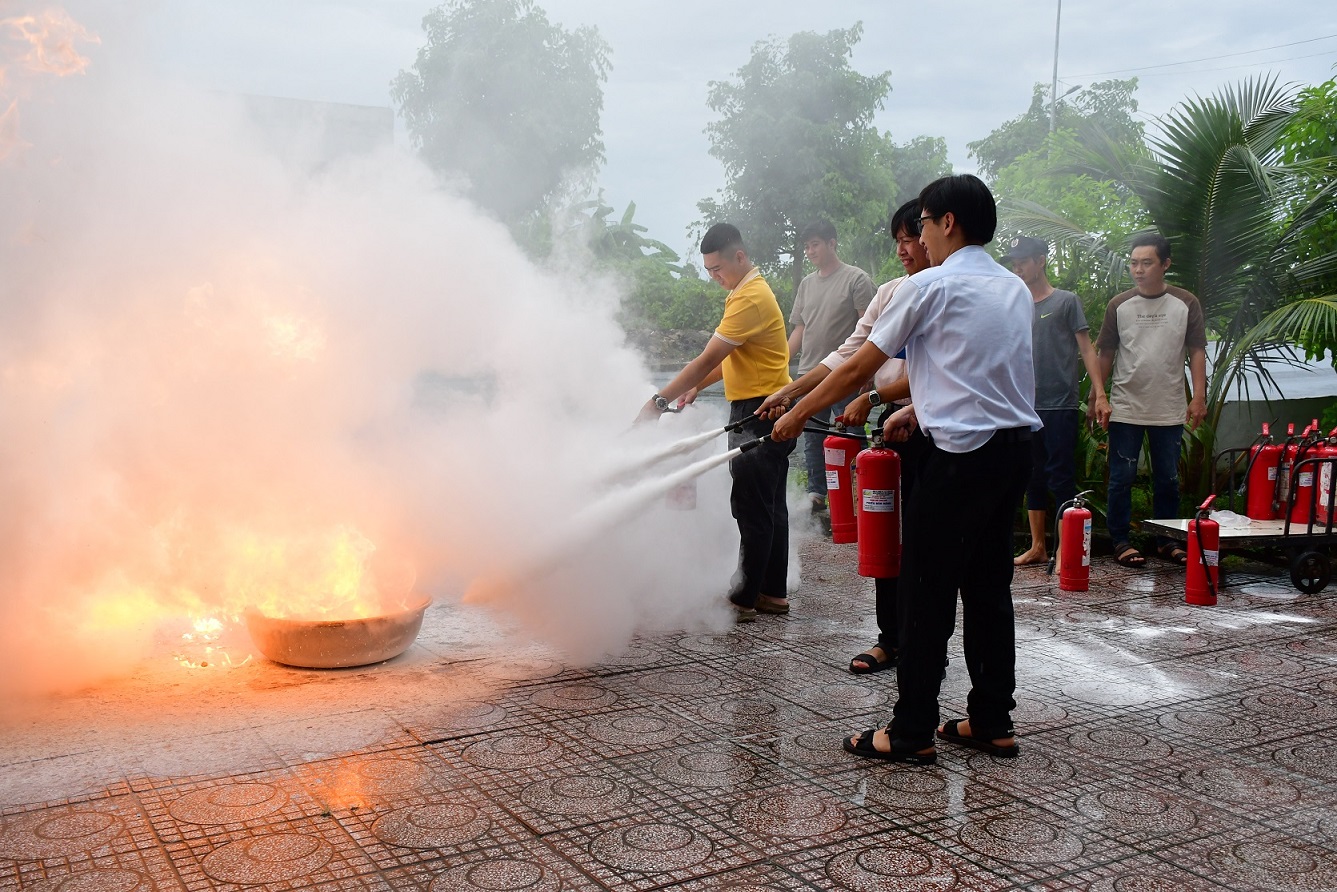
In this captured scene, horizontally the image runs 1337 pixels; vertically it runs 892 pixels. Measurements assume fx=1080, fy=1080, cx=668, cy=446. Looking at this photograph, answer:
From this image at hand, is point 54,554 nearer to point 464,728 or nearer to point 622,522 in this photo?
point 464,728

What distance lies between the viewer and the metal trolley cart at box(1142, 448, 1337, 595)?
664 centimetres

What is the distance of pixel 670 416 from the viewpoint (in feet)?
22.2

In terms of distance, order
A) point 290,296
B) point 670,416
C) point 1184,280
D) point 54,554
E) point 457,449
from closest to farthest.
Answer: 1. point 54,554
2. point 290,296
3. point 457,449
4. point 670,416
5. point 1184,280

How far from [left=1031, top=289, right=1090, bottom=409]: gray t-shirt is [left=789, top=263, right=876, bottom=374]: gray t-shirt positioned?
1.24m

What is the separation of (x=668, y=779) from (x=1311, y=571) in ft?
16.4

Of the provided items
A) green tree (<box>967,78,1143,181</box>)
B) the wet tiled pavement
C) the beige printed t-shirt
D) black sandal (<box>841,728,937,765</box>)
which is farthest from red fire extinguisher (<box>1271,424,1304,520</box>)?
green tree (<box>967,78,1143,181</box>)

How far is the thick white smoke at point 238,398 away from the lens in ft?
14.5

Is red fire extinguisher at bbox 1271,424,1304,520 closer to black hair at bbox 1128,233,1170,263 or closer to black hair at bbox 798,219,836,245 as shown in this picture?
black hair at bbox 1128,233,1170,263

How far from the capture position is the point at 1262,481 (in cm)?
716

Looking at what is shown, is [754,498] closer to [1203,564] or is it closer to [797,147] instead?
[1203,564]

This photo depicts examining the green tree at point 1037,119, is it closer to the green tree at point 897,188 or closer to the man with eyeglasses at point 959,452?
the green tree at point 897,188

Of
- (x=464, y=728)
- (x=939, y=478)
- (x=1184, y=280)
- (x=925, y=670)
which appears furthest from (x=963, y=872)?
(x=1184, y=280)

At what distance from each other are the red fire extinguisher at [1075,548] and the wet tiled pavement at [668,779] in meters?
1.28

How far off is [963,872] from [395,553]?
3.08 m
